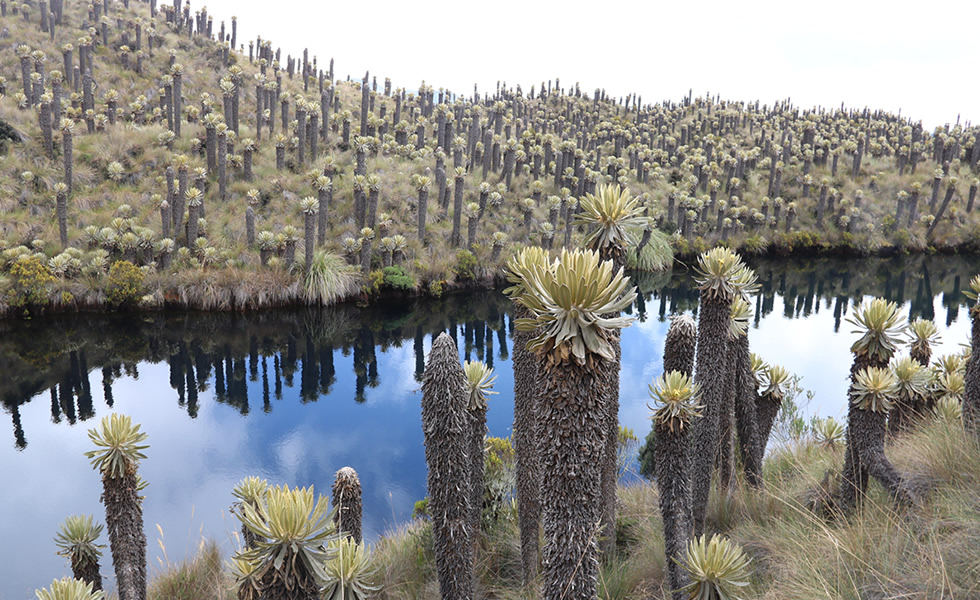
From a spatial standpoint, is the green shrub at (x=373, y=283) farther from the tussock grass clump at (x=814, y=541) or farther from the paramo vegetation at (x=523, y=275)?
the tussock grass clump at (x=814, y=541)

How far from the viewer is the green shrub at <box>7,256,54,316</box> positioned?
21.1 m

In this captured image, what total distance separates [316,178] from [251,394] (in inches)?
456

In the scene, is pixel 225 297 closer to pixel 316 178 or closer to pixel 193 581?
pixel 316 178

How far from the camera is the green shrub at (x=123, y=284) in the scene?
73.6 ft

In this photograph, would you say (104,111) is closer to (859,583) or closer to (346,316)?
(346,316)

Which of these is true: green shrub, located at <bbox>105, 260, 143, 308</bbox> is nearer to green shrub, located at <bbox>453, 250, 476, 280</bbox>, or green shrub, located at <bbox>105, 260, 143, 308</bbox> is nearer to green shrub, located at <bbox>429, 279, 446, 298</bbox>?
green shrub, located at <bbox>429, 279, 446, 298</bbox>

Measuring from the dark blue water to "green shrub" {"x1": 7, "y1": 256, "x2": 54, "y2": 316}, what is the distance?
0.89 meters

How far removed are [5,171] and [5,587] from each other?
903 inches

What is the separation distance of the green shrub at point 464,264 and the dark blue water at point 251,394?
1130 millimetres

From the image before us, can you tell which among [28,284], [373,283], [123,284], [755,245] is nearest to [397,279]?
[373,283]

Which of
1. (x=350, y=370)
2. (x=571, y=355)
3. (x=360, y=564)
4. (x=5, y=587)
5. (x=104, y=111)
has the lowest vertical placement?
(x=5, y=587)

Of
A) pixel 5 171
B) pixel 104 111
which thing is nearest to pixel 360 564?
pixel 5 171

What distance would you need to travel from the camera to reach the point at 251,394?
62.6ft

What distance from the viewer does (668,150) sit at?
47844 mm
